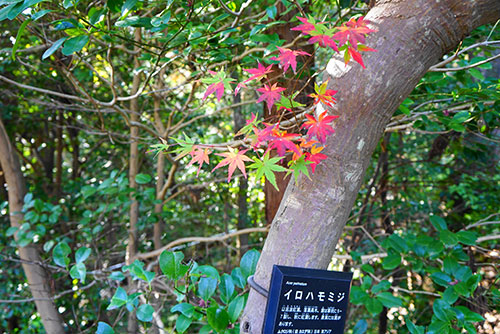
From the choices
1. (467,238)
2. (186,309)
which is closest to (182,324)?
(186,309)

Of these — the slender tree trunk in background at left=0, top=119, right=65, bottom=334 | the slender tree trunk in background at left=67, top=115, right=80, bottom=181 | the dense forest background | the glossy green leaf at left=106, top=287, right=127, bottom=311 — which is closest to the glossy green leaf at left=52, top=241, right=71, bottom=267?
the dense forest background

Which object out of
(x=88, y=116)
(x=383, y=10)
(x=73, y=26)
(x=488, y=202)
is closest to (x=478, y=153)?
(x=488, y=202)

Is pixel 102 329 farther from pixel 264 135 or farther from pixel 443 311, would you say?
pixel 443 311

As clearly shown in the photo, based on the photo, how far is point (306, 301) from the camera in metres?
1.07

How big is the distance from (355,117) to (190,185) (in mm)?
1987

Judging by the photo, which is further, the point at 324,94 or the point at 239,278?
the point at 239,278

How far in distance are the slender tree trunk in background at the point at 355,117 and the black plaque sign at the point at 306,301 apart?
5 cm

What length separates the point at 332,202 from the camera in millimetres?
1092

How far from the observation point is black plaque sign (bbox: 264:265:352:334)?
1019 millimetres

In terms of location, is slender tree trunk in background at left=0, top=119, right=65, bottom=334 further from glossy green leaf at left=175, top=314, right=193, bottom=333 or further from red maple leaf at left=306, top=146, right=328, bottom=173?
red maple leaf at left=306, top=146, right=328, bottom=173

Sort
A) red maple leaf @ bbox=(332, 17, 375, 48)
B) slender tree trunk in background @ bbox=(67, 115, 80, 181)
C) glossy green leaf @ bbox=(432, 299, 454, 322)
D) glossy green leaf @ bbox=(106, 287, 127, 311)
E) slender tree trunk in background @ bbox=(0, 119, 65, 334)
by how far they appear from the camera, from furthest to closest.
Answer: slender tree trunk in background @ bbox=(67, 115, 80, 181) < slender tree trunk in background @ bbox=(0, 119, 65, 334) < glossy green leaf @ bbox=(432, 299, 454, 322) < glossy green leaf @ bbox=(106, 287, 127, 311) < red maple leaf @ bbox=(332, 17, 375, 48)

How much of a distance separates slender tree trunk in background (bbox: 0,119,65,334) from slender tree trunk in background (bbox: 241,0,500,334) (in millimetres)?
2271

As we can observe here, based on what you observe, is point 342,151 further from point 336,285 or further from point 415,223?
point 415,223

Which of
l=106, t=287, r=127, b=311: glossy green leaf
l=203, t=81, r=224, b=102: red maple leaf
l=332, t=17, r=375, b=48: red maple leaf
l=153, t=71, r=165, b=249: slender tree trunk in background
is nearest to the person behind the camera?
Result: l=332, t=17, r=375, b=48: red maple leaf
